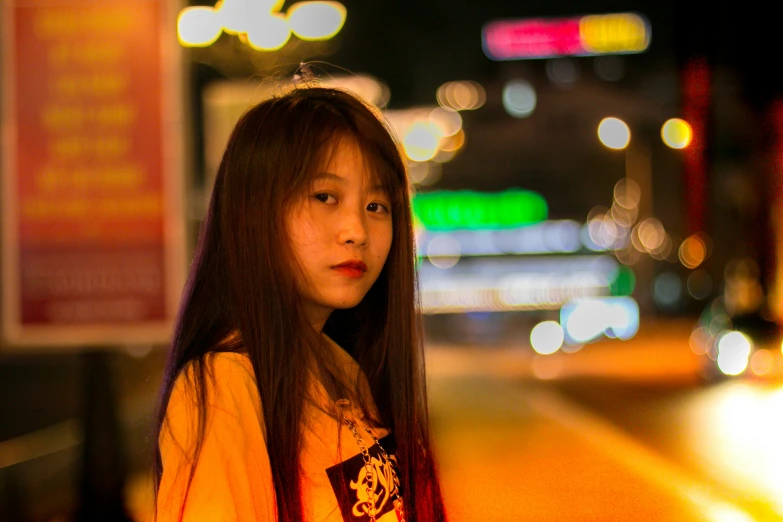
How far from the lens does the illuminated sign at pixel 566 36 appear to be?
1627 cm

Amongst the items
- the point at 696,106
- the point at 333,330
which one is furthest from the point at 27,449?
the point at 696,106

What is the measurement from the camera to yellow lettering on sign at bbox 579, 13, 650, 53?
53.5 feet

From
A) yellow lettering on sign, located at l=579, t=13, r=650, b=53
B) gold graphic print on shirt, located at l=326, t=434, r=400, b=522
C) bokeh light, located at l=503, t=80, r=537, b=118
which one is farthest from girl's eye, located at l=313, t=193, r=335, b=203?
bokeh light, located at l=503, t=80, r=537, b=118

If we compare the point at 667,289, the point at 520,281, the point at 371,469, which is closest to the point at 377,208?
the point at 371,469

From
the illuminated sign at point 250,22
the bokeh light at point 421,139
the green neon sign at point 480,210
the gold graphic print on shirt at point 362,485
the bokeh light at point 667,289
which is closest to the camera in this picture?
the gold graphic print on shirt at point 362,485

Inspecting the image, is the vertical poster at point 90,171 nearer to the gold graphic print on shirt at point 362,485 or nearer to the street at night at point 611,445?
the street at night at point 611,445

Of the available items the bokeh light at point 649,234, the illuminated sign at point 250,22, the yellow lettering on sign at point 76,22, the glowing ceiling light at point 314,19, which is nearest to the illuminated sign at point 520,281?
the bokeh light at point 649,234

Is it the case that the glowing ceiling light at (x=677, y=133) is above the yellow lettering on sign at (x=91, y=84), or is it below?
above

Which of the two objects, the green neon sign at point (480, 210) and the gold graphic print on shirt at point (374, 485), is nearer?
the gold graphic print on shirt at point (374, 485)

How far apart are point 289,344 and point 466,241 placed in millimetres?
Result: 37844

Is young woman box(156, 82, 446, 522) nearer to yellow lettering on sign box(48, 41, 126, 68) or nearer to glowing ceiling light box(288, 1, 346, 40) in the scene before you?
yellow lettering on sign box(48, 41, 126, 68)

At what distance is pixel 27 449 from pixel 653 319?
110 ft

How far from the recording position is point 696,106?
20578 millimetres

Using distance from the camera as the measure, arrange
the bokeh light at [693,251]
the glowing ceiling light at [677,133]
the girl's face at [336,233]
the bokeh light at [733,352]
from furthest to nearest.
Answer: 1. the bokeh light at [693,251]
2. the glowing ceiling light at [677,133]
3. the bokeh light at [733,352]
4. the girl's face at [336,233]
